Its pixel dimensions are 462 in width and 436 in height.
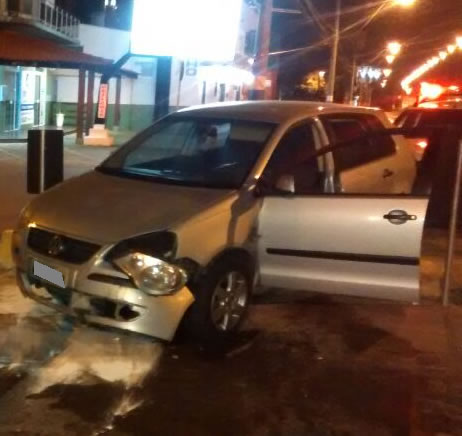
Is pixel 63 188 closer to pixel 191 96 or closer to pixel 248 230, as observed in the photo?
pixel 248 230

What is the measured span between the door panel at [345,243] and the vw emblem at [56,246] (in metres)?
1.50

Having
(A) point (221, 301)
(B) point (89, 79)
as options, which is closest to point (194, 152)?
(A) point (221, 301)

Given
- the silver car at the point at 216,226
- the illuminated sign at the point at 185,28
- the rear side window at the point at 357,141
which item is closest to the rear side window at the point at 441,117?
the rear side window at the point at 357,141

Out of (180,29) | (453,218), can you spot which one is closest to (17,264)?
(453,218)

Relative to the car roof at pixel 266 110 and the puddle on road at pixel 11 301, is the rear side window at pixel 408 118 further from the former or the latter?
the puddle on road at pixel 11 301

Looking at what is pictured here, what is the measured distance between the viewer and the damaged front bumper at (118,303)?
16.6ft

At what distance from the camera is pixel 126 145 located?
6.75m

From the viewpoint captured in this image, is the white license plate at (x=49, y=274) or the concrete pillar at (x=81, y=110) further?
the concrete pillar at (x=81, y=110)

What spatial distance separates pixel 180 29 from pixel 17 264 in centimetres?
2047

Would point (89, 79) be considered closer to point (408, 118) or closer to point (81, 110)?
point (81, 110)

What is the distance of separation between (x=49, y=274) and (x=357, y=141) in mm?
2666

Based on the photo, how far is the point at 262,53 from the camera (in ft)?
67.4

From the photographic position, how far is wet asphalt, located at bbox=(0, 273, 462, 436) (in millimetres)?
4383

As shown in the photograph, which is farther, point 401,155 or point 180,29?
point 180,29
